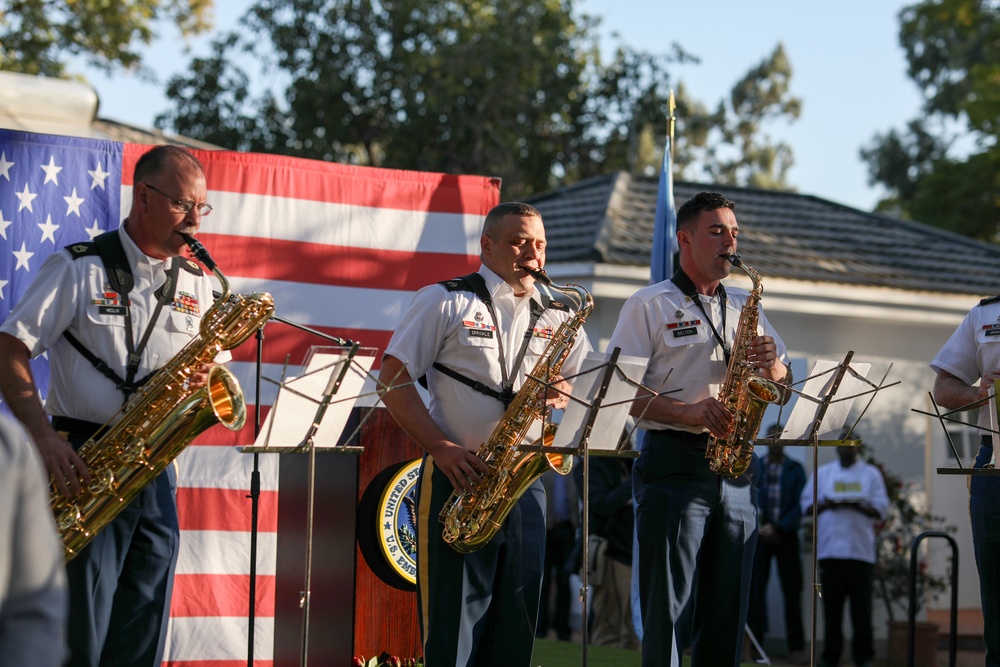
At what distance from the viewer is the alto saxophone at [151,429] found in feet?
14.1

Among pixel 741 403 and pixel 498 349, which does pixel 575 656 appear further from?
pixel 498 349

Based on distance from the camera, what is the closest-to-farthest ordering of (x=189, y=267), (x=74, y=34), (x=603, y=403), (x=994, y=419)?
1. (x=603, y=403)
2. (x=189, y=267)
3. (x=994, y=419)
4. (x=74, y=34)

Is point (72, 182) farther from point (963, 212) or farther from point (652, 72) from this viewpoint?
point (652, 72)

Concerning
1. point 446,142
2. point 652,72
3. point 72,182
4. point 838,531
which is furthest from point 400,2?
point 72,182

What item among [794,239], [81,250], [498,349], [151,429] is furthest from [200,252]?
[794,239]

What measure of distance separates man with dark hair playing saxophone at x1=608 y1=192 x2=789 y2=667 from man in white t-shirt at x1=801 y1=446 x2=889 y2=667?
5446mm

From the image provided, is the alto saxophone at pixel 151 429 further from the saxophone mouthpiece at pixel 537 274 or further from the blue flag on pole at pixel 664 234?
the blue flag on pole at pixel 664 234

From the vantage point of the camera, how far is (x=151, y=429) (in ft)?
14.5

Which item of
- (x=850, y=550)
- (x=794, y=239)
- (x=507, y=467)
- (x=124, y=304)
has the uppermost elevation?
(x=794, y=239)

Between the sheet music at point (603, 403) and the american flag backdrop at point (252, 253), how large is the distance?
2489 mm

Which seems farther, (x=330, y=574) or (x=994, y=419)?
(x=330, y=574)

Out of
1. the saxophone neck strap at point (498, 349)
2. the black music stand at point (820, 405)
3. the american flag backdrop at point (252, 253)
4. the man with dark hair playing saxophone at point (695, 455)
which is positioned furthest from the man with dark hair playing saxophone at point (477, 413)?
the american flag backdrop at point (252, 253)

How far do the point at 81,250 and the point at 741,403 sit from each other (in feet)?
8.75

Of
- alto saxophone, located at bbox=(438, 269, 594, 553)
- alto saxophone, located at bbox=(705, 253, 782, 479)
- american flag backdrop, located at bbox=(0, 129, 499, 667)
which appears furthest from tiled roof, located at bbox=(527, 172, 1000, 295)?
alto saxophone, located at bbox=(438, 269, 594, 553)
